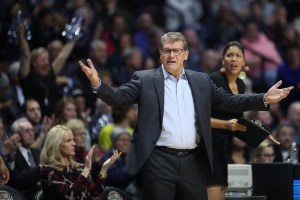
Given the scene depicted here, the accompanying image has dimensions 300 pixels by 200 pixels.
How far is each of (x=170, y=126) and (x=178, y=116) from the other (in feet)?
0.33

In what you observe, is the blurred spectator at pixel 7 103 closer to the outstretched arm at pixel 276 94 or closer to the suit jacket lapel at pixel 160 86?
the suit jacket lapel at pixel 160 86

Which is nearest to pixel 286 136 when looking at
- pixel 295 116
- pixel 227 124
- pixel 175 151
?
pixel 295 116

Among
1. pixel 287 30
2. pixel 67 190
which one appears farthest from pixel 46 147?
pixel 287 30

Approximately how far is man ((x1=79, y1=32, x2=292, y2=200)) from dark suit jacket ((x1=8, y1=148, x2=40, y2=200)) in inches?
86.1

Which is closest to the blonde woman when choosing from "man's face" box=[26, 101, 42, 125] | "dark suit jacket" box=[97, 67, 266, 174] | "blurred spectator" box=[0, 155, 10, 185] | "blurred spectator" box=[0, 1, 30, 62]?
"blurred spectator" box=[0, 155, 10, 185]

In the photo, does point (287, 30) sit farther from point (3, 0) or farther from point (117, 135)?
point (117, 135)

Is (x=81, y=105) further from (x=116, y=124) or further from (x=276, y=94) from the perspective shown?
(x=276, y=94)

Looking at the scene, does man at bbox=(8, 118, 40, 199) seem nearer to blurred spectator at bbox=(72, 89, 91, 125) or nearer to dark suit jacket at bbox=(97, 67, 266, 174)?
blurred spectator at bbox=(72, 89, 91, 125)

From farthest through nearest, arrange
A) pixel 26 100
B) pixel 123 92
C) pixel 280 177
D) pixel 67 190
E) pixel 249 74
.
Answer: pixel 249 74, pixel 26 100, pixel 280 177, pixel 67 190, pixel 123 92

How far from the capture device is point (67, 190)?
7.21 meters

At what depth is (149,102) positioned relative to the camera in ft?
20.1

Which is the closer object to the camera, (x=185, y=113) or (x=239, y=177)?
(x=185, y=113)

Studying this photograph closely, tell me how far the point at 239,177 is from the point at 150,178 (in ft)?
7.29

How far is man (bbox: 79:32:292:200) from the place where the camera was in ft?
19.9
